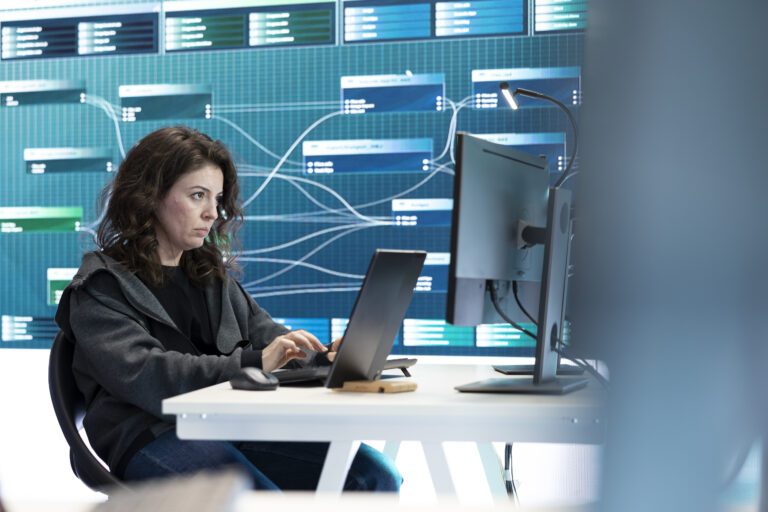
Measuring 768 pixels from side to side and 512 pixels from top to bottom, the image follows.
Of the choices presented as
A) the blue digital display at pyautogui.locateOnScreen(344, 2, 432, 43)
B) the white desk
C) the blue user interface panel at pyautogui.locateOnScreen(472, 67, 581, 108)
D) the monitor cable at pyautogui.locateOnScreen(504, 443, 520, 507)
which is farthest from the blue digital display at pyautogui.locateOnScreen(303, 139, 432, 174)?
the white desk

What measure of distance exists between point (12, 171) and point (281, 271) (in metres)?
1.40

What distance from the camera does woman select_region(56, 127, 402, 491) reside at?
1925mm

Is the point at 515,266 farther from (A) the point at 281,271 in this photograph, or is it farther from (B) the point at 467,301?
(A) the point at 281,271

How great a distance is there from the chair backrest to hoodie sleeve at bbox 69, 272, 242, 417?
1.8 inches

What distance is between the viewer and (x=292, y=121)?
13.4 feet

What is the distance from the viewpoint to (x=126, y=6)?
4.25 m

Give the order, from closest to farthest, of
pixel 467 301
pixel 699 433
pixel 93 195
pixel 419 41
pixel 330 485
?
pixel 699 433 < pixel 330 485 < pixel 467 301 < pixel 419 41 < pixel 93 195

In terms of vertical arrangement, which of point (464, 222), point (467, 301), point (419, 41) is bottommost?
point (467, 301)

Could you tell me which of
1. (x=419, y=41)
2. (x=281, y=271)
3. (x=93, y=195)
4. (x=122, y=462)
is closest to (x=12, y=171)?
(x=93, y=195)

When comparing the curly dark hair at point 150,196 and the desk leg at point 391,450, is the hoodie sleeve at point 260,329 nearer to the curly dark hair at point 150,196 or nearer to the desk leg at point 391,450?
the curly dark hair at point 150,196

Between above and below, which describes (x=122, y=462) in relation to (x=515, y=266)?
below

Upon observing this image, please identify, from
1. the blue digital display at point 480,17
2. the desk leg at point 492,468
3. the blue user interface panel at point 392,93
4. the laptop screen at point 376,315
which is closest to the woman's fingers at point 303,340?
the laptop screen at point 376,315

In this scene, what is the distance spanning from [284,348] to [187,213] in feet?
1.64

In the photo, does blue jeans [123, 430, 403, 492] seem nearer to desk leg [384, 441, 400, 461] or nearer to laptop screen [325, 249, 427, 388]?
desk leg [384, 441, 400, 461]
